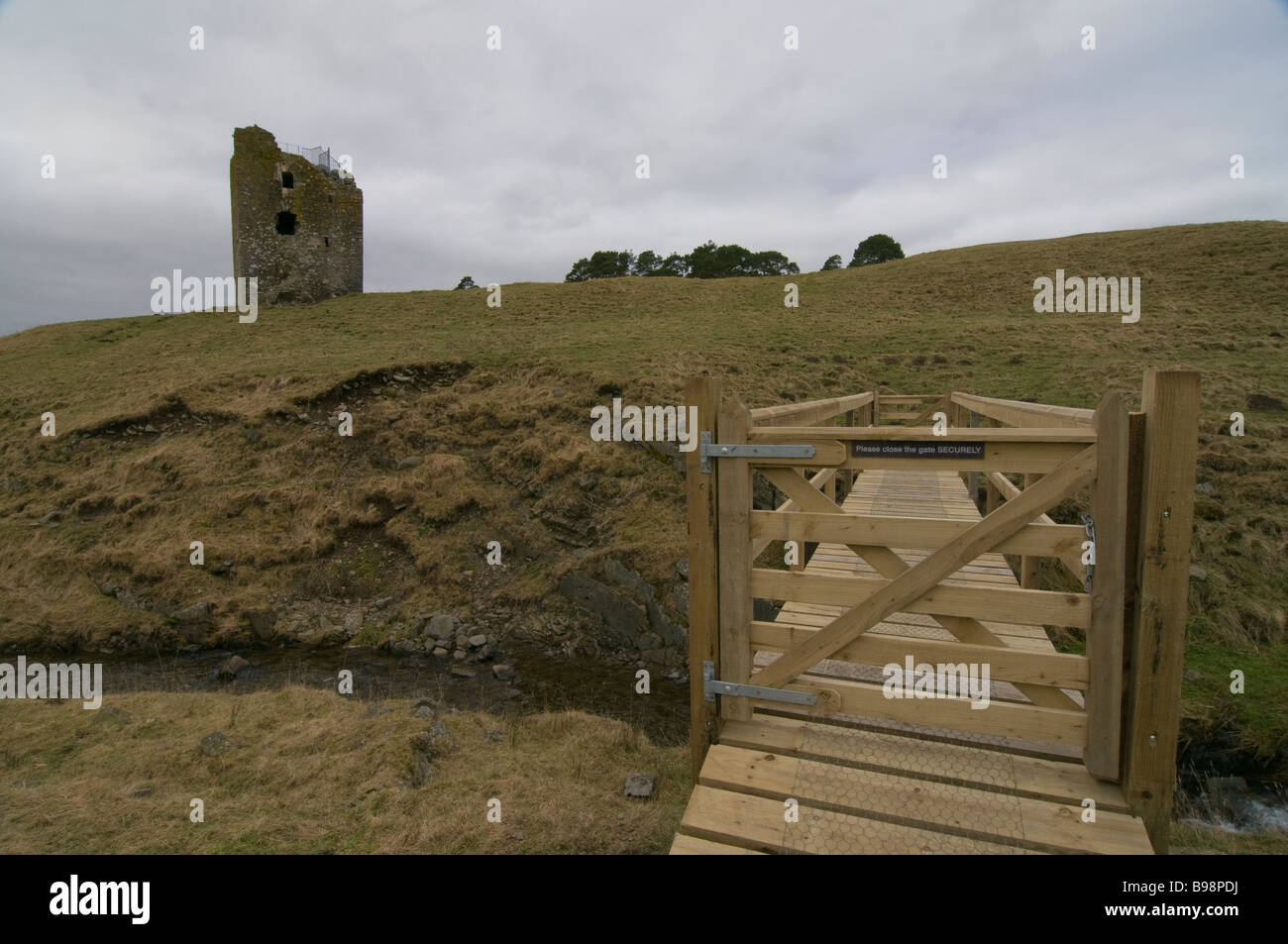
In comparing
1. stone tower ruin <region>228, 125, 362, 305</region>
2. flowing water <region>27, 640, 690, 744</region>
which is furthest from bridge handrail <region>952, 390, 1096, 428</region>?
stone tower ruin <region>228, 125, 362, 305</region>

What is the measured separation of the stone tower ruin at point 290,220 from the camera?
31.4 metres

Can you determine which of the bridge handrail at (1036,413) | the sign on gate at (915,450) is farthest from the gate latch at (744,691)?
the bridge handrail at (1036,413)

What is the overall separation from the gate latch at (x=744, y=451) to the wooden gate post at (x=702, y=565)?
3 cm

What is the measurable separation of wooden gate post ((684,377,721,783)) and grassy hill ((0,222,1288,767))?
1.82 meters

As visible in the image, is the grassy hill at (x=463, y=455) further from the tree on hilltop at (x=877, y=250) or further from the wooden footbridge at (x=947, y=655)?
the tree on hilltop at (x=877, y=250)

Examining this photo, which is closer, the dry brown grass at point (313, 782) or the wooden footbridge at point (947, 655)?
the wooden footbridge at point (947, 655)

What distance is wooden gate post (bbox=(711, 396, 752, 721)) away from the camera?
339 centimetres

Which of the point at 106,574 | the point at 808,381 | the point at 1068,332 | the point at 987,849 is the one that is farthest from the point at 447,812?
the point at 1068,332

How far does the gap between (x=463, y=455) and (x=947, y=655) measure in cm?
1217

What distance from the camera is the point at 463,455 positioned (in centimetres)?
1380

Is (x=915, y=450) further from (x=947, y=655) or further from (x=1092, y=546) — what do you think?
(x=947, y=655)

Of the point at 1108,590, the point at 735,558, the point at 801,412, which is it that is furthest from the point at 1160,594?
the point at 801,412

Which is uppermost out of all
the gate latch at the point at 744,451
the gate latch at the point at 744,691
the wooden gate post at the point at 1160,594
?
the gate latch at the point at 744,451
